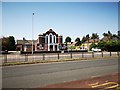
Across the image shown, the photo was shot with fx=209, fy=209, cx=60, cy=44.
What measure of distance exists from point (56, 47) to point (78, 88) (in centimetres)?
6994

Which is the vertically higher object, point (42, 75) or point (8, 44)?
point (8, 44)

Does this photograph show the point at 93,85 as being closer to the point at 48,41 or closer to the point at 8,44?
the point at 48,41

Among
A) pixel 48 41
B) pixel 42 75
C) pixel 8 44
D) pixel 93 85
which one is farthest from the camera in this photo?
pixel 8 44

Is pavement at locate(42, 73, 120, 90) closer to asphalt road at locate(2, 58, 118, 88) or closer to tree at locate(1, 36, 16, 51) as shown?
asphalt road at locate(2, 58, 118, 88)

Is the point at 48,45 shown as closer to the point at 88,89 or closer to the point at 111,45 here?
the point at 111,45

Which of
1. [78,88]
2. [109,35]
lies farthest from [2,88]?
[109,35]

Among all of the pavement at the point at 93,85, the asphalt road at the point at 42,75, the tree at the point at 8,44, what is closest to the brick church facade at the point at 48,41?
the tree at the point at 8,44

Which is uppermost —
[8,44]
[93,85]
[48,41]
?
[48,41]

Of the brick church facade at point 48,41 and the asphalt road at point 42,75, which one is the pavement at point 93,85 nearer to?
the asphalt road at point 42,75

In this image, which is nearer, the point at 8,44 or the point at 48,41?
the point at 48,41

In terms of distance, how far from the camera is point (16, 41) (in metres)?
93.5

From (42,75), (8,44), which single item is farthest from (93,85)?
(8,44)

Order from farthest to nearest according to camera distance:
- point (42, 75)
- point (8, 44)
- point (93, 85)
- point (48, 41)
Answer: point (8, 44) → point (48, 41) → point (42, 75) → point (93, 85)

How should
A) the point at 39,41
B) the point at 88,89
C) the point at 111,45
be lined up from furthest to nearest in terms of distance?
the point at 111,45 < the point at 39,41 < the point at 88,89
